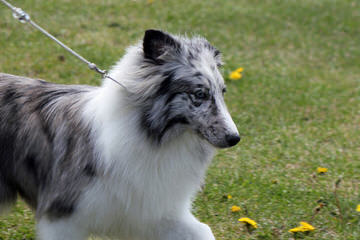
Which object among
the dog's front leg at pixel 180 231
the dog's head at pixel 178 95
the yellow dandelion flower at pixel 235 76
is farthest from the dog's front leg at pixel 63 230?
the yellow dandelion flower at pixel 235 76

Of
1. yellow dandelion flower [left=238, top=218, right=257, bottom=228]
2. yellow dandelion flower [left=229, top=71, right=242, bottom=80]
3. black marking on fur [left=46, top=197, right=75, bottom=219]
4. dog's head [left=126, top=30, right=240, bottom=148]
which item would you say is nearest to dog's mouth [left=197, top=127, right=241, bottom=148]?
dog's head [left=126, top=30, right=240, bottom=148]

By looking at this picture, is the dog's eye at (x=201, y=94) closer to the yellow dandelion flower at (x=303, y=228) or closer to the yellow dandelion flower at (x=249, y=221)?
the yellow dandelion flower at (x=249, y=221)

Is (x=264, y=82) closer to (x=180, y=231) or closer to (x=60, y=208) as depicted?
(x=180, y=231)

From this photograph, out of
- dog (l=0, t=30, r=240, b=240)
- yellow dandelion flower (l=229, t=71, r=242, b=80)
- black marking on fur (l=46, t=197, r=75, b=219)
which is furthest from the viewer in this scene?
yellow dandelion flower (l=229, t=71, r=242, b=80)

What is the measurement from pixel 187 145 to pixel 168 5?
7.40 meters

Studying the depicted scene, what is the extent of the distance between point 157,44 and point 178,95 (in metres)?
0.35

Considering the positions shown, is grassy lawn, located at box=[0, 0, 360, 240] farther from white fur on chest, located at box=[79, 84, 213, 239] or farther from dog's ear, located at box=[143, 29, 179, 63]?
dog's ear, located at box=[143, 29, 179, 63]

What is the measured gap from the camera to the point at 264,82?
25.6ft

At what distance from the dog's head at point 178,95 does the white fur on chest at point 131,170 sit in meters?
0.10

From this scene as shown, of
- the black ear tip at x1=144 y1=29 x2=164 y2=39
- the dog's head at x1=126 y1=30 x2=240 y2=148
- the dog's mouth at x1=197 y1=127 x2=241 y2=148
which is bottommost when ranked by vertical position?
the dog's mouth at x1=197 y1=127 x2=241 y2=148

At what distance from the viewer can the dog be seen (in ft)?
10.3

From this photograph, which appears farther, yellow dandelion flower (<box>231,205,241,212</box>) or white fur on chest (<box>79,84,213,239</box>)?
yellow dandelion flower (<box>231,205,241,212</box>)

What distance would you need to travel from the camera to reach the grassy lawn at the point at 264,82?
4.71m

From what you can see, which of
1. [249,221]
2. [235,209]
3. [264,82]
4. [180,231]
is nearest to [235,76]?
[264,82]
